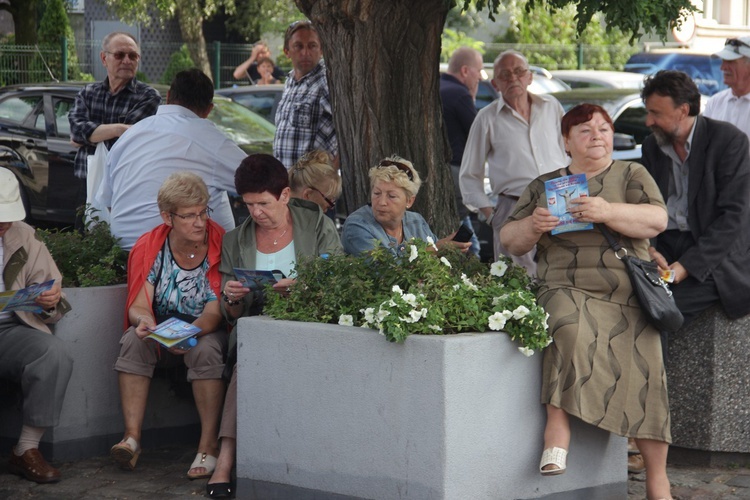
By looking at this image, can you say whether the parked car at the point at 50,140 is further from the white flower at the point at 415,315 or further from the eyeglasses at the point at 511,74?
the white flower at the point at 415,315

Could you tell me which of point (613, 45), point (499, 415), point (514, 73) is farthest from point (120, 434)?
point (613, 45)

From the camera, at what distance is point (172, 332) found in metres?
5.66

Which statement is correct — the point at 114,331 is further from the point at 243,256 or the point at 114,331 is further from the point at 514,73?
the point at 514,73

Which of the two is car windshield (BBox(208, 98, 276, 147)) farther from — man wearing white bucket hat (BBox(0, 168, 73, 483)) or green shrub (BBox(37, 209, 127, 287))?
man wearing white bucket hat (BBox(0, 168, 73, 483))

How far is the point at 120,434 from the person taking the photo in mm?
6297

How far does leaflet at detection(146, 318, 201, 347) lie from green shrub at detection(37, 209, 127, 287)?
72cm

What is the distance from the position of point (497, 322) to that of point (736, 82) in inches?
125

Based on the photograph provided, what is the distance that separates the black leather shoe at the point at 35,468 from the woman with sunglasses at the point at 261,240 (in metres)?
0.84

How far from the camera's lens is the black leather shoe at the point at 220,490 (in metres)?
5.46

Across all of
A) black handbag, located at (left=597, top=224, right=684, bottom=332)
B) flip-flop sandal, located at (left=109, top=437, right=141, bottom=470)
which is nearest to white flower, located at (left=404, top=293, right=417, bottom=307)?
black handbag, located at (left=597, top=224, right=684, bottom=332)

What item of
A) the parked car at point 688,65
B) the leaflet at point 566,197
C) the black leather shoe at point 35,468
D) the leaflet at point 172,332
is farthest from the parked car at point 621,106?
the parked car at point 688,65

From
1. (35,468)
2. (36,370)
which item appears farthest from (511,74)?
(35,468)

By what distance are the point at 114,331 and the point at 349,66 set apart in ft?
6.44

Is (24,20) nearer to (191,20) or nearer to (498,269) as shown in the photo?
(191,20)
